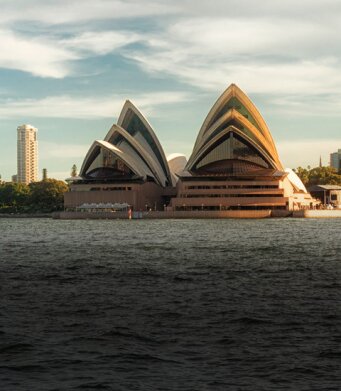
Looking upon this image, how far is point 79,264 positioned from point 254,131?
101m

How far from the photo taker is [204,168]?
136250 millimetres

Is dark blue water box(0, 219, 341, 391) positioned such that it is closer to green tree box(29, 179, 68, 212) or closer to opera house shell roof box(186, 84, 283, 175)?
opera house shell roof box(186, 84, 283, 175)

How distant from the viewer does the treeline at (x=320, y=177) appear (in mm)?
169875

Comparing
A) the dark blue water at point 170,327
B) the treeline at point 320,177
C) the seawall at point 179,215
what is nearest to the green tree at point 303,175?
the treeline at point 320,177

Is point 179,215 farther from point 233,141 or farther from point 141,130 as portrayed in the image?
point 141,130

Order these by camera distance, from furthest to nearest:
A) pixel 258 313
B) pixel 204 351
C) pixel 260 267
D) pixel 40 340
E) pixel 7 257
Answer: pixel 7 257
pixel 260 267
pixel 258 313
pixel 40 340
pixel 204 351

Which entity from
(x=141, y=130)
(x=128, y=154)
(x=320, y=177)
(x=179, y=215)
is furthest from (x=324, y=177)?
(x=128, y=154)

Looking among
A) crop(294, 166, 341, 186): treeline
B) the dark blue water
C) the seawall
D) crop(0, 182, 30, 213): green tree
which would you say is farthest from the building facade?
the dark blue water

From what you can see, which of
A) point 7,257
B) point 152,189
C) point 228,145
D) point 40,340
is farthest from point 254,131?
point 40,340

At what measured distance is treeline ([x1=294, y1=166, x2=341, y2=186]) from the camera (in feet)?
557

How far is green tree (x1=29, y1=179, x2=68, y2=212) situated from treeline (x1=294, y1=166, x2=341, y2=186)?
2530 inches

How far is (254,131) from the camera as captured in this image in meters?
130

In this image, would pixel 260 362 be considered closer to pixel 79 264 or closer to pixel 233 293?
pixel 233 293

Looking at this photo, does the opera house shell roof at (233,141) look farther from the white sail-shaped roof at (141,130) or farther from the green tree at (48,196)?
the green tree at (48,196)
